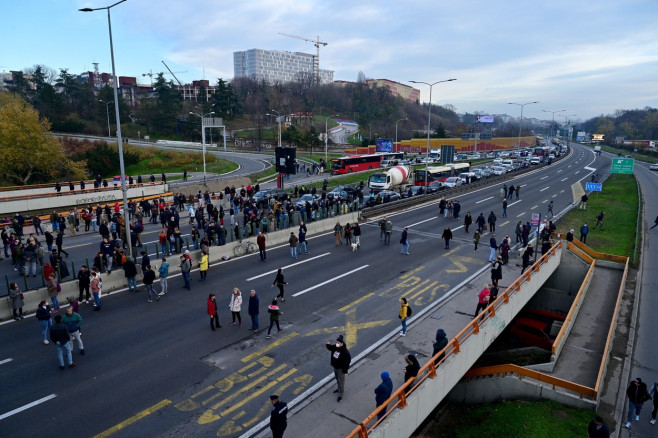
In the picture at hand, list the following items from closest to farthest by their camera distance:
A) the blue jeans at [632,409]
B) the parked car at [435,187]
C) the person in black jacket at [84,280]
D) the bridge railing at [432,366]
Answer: the bridge railing at [432,366], the blue jeans at [632,409], the person in black jacket at [84,280], the parked car at [435,187]

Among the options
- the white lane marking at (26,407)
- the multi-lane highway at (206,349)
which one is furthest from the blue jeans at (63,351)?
the white lane marking at (26,407)

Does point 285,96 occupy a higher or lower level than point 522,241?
higher

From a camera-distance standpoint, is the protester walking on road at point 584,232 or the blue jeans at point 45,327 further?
the protester walking on road at point 584,232

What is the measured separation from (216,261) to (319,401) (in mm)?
12517

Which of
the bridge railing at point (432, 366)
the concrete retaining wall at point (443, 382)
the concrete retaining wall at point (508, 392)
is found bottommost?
the concrete retaining wall at point (508, 392)

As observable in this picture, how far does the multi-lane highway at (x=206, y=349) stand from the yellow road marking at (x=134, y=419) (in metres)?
0.03

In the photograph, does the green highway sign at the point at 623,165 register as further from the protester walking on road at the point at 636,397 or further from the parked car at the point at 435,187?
the protester walking on road at the point at 636,397

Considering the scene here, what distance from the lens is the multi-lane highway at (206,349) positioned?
9406 millimetres

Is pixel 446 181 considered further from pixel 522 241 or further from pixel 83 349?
pixel 83 349

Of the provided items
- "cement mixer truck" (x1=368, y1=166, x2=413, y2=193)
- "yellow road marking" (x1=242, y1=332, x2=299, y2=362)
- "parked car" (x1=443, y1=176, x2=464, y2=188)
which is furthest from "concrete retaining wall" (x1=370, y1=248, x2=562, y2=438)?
"parked car" (x1=443, y1=176, x2=464, y2=188)

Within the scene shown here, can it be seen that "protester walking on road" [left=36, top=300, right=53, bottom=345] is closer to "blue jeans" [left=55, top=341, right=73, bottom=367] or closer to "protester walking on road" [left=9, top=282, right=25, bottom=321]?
"blue jeans" [left=55, top=341, right=73, bottom=367]

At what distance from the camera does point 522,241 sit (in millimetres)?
24531

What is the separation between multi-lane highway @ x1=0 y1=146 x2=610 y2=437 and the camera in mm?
9406

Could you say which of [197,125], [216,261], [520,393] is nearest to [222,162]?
[197,125]
